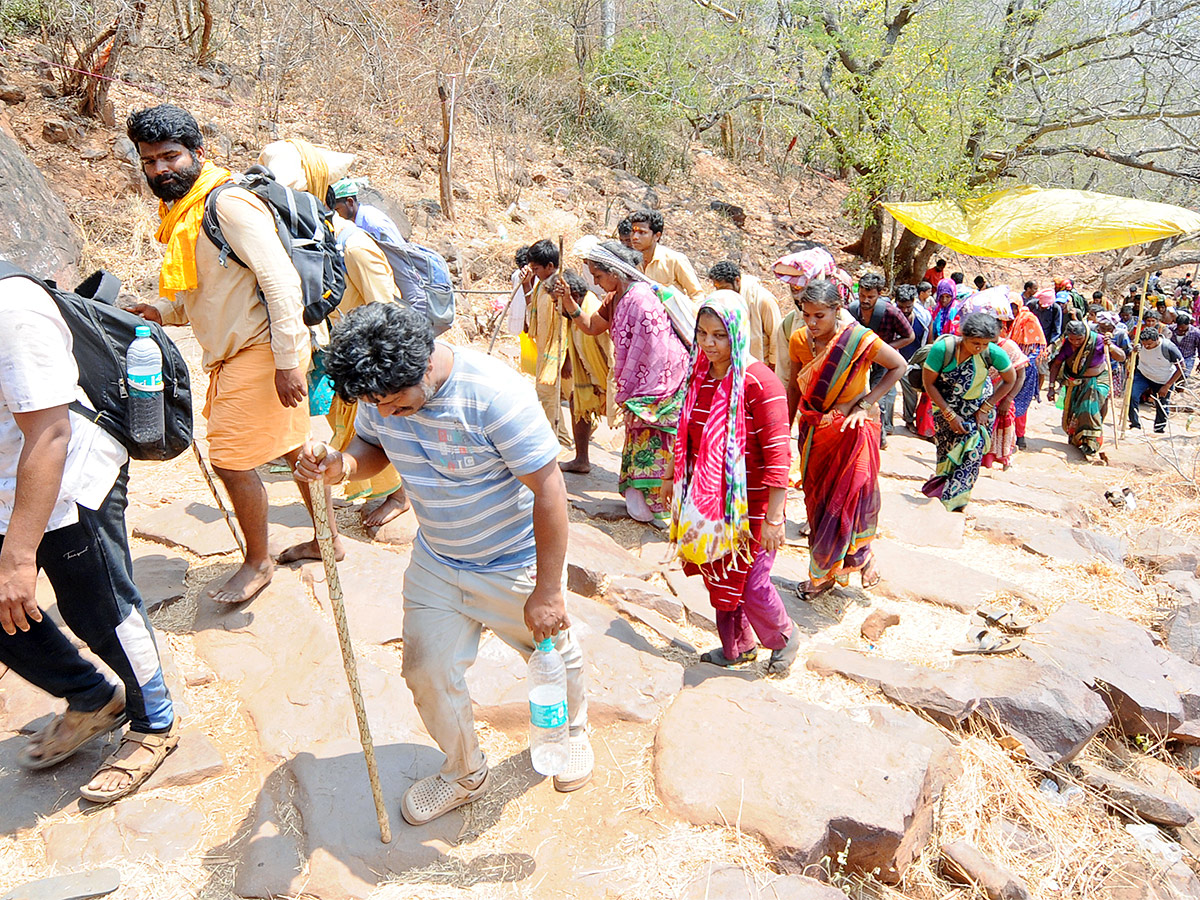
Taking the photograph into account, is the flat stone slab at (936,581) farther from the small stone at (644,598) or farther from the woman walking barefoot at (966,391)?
the small stone at (644,598)

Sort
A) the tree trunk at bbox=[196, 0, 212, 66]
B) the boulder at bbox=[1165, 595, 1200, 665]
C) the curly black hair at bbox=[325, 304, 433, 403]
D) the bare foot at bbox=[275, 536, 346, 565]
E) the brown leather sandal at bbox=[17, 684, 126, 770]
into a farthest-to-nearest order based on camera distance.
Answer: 1. the tree trunk at bbox=[196, 0, 212, 66]
2. the boulder at bbox=[1165, 595, 1200, 665]
3. the bare foot at bbox=[275, 536, 346, 565]
4. the brown leather sandal at bbox=[17, 684, 126, 770]
5. the curly black hair at bbox=[325, 304, 433, 403]

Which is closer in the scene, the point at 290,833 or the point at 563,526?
the point at 563,526

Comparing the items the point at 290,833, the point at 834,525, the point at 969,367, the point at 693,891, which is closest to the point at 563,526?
the point at 693,891

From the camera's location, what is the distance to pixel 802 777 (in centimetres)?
278

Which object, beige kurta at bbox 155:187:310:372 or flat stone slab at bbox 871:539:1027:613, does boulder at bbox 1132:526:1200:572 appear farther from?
beige kurta at bbox 155:187:310:372

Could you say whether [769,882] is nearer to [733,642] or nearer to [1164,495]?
[733,642]

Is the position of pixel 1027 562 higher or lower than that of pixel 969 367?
lower

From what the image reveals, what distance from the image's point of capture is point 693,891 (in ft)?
7.68

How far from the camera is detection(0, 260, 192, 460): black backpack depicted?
2412 mm

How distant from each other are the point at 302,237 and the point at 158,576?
1.67 meters

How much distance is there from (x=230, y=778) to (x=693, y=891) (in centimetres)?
149

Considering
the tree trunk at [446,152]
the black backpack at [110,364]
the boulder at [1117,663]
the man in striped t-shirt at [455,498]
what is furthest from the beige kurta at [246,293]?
the tree trunk at [446,152]

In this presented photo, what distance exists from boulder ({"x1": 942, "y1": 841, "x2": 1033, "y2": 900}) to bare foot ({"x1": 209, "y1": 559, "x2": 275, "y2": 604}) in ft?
9.41

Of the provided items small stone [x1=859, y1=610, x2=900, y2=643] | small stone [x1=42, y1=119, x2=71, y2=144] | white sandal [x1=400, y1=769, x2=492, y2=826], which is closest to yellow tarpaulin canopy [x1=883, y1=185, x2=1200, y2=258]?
small stone [x1=859, y1=610, x2=900, y2=643]
